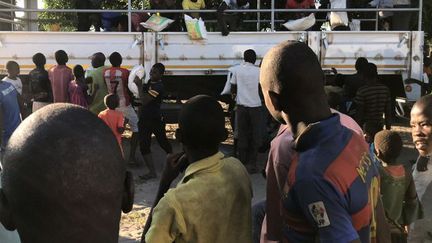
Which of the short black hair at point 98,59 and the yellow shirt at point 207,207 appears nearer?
the yellow shirt at point 207,207

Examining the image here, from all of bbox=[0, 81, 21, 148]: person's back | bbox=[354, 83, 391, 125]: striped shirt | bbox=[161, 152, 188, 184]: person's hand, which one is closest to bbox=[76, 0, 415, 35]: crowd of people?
bbox=[354, 83, 391, 125]: striped shirt

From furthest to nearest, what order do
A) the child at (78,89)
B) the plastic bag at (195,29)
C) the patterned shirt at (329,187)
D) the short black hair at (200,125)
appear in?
the plastic bag at (195,29), the child at (78,89), the short black hair at (200,125), the patterned shirt at (329,187)

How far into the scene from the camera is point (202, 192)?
1.90m

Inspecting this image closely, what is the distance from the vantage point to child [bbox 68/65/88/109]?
6.36 metres

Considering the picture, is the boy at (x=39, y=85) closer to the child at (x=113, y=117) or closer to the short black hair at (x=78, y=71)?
the short black hair at (x=78, y=71)

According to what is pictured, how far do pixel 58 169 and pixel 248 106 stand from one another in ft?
18.4

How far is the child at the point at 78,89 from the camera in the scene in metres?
6.36

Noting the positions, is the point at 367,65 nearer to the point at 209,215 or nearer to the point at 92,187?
the point at 209,215

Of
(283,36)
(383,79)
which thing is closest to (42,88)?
(283,36)

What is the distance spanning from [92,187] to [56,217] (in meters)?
0.09

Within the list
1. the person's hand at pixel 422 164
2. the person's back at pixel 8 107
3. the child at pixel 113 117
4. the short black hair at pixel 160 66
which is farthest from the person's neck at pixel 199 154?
the short black hair at pixel 160 66

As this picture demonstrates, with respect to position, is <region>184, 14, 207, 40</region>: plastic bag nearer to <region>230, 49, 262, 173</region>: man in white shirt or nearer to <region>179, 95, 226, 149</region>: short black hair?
<region>230, 49, 262, 173</region>: man in white shirt

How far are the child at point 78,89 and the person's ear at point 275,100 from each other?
198 inches

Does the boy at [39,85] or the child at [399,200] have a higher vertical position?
the boy at [39,85]
